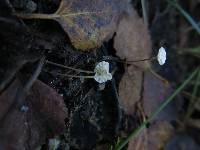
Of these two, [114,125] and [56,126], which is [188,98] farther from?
[56,126]

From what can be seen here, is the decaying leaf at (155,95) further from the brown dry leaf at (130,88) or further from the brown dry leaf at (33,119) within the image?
the brown dry leaf at (33,119)

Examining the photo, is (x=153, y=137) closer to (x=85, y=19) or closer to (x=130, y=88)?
(x=130, y=88)

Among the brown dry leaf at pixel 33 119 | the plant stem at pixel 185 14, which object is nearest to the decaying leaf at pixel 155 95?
the plant stem at pixel 185 14

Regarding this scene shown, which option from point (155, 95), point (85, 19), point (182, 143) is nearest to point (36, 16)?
point (85, 19)

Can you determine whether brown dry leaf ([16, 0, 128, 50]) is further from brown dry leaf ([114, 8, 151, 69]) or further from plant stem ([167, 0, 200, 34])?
plant stem ([167, 0, 200, 34])

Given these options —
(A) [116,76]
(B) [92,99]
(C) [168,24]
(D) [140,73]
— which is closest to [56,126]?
(B) [92,99]

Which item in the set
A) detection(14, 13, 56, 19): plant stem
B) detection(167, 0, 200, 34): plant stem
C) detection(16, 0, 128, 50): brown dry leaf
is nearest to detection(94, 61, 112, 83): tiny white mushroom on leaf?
detection(16, 0, 128, 50): brown dry leaf
